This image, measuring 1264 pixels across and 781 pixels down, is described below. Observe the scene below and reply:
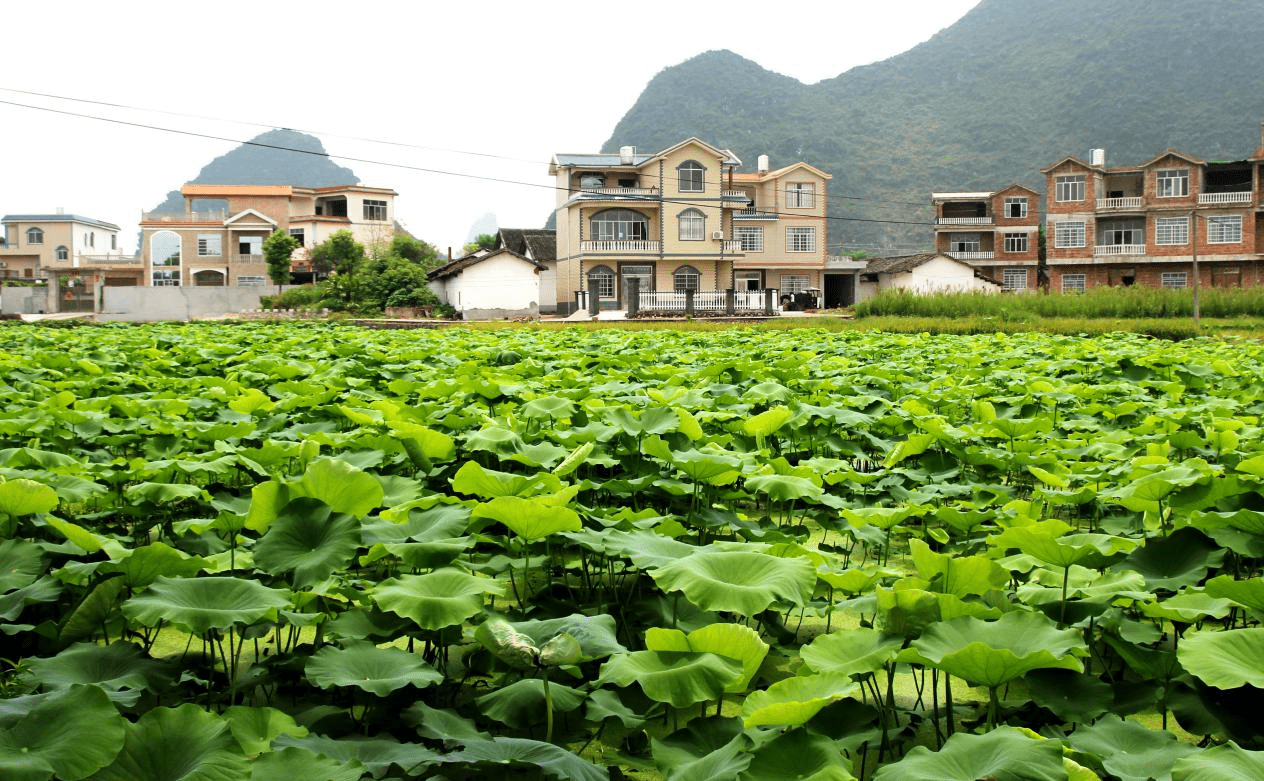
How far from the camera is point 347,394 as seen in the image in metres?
5.64

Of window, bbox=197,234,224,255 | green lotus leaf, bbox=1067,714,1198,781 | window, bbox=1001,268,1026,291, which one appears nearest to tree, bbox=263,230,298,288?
window, bbox=197,234,224,255

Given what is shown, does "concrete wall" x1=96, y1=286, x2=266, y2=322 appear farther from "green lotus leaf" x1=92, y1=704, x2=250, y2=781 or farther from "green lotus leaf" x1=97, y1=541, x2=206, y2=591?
"green lotus leaf" x1=92, y1=704, x2=250, y2=781

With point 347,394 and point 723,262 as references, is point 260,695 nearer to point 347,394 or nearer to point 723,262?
point 347,394

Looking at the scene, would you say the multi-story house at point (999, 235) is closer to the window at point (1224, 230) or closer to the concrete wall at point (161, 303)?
the window at point (1224, 230)

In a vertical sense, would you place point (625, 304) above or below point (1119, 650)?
above

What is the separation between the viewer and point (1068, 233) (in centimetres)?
4022

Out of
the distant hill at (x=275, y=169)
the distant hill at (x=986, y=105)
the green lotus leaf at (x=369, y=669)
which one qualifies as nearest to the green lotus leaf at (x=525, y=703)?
the green lotus leaf at (x=369, y=669)

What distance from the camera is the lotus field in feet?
5.32

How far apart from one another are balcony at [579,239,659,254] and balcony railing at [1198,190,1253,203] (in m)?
20.6

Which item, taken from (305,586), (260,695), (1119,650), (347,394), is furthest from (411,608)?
(347,394)

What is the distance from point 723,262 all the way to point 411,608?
36.3 m

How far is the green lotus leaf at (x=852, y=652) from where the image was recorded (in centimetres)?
180

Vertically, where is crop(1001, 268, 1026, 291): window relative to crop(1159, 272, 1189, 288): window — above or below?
above

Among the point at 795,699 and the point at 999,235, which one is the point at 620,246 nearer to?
the point at 999,235
